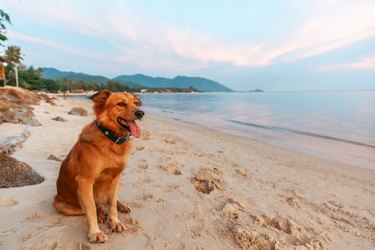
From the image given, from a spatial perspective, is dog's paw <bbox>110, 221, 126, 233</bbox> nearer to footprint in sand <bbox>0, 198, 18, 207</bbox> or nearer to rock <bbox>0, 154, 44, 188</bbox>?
footprint in sand <bbox>0, 198, 18, 207</bbox>

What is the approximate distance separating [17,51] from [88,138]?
2907 inches

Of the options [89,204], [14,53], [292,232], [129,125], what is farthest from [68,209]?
[14,53]

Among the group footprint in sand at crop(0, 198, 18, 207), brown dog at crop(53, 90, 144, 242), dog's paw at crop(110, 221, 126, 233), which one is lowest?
footprint in sand at crop(0, 198, 18, 207)

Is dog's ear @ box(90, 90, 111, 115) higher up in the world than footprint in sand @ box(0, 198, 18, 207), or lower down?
higher up

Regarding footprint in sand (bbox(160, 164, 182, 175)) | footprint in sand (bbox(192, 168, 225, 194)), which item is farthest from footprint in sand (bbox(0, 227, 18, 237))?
footprint in sand (bbox(160, 164, 182, 175))

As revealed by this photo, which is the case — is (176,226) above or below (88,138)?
below

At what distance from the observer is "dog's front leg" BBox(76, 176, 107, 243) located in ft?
9.13

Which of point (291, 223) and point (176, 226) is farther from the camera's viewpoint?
point (291, 223)

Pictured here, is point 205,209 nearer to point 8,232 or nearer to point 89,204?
point 89,204

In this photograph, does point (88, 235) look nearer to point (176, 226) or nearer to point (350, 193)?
point (176, 226)

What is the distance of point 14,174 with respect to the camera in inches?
163

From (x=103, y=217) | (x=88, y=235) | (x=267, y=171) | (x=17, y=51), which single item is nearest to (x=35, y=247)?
(x=88, y=235)

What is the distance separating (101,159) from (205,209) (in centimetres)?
194

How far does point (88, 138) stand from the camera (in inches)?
115
